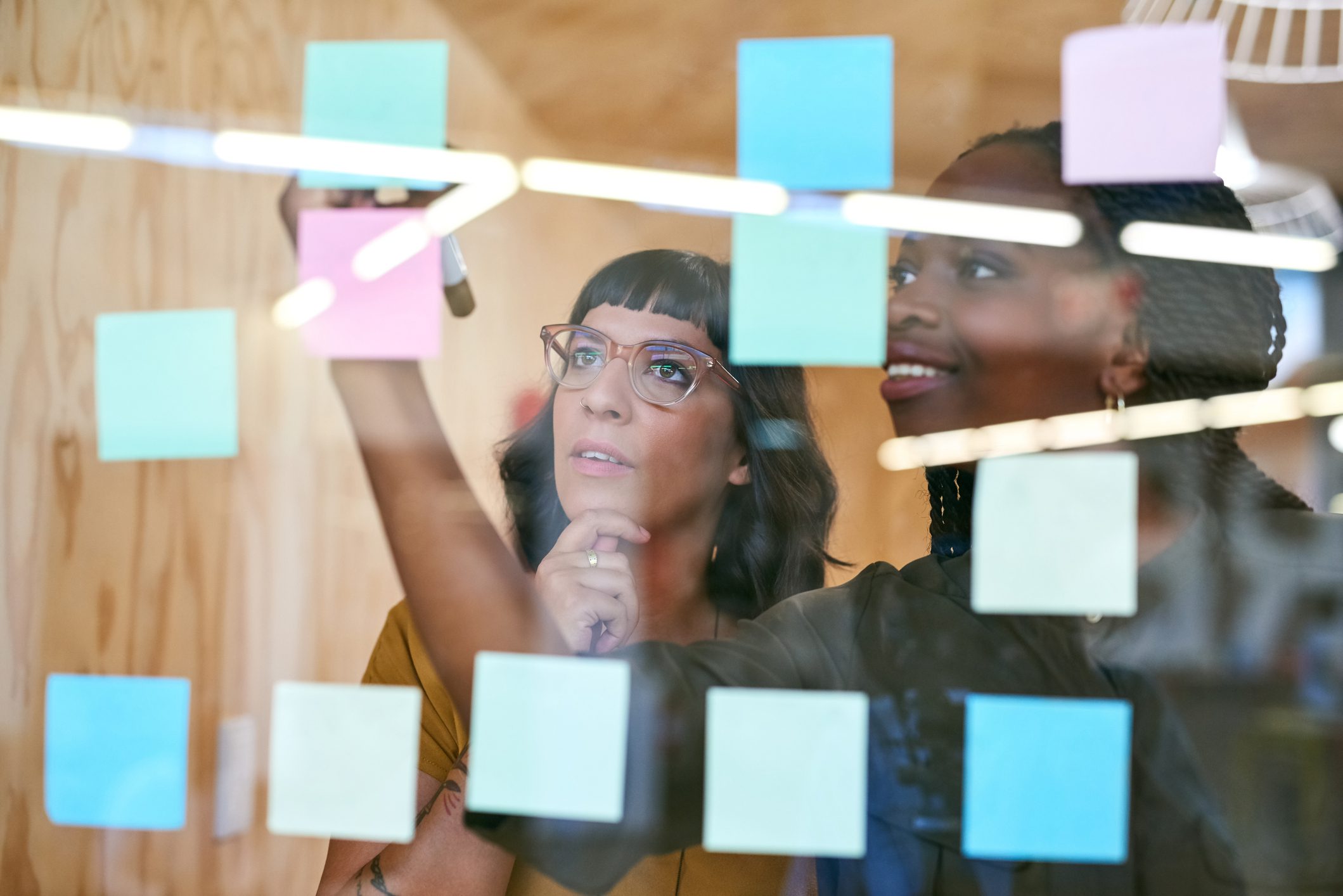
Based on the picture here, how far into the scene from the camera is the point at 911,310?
79 centimetres

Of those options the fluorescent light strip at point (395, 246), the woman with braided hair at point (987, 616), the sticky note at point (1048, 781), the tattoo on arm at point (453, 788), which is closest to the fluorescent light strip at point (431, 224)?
the fluorescent light strip at point (395, 246)

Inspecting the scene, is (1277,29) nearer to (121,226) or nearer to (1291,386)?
(1291,386)

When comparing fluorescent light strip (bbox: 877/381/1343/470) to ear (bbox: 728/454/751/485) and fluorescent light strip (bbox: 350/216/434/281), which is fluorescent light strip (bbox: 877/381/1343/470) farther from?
fluorescent light strip (bbox: 350/216/434/281)

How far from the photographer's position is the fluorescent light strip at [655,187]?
813 mm

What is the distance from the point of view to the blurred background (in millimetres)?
795

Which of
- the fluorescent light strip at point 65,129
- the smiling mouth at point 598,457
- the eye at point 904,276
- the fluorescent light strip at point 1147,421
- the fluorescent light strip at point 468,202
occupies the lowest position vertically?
the smiling mouth at point 598,457

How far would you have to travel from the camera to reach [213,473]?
893 mm

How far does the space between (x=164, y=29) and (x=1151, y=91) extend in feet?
3.14

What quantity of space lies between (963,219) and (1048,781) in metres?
0.49

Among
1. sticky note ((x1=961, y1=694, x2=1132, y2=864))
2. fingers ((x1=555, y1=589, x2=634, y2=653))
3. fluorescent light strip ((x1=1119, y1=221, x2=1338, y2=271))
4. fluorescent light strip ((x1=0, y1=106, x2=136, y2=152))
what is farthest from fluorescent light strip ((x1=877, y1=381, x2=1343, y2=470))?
fluorescent light strip ((x1=0, y1=106, x2=136, y2=152))

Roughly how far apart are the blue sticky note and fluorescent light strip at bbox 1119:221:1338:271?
0.22 meters

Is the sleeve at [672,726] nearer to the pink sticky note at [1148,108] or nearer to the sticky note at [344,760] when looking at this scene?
the sticky note at [344,760]

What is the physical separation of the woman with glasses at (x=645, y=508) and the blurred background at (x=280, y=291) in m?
0.03

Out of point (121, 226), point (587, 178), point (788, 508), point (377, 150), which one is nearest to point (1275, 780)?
point (788, 508)
